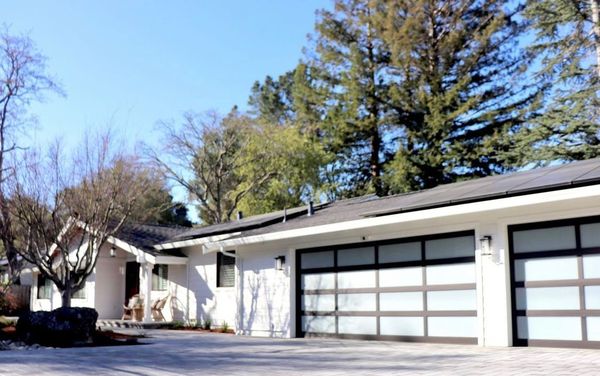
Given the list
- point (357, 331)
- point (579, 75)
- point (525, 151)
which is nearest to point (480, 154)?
point (525, 151)

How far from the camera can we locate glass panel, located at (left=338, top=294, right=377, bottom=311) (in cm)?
1280

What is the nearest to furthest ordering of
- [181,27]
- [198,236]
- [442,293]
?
[442,293]
[181,27]
[198,236]

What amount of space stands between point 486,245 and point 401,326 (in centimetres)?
252

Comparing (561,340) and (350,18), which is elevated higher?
(350,18)

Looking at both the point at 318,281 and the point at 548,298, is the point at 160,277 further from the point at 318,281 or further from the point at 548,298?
the point at 548,298

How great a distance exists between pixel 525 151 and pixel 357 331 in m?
11.7

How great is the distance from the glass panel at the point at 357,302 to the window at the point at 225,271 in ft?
15.3

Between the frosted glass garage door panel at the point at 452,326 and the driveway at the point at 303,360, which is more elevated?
the frosted glass garage door panel at the point at 452,326

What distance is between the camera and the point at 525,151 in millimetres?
21781

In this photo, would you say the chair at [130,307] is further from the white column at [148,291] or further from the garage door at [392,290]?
the garage door at [392,290]

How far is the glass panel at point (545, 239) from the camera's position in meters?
9.98

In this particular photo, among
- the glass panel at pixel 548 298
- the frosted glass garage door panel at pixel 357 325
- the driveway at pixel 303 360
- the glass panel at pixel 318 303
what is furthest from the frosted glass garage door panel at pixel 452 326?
the glass panel at pixel 318 303

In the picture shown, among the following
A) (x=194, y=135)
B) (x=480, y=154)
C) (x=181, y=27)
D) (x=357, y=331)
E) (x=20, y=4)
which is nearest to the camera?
(x=357, y=331)

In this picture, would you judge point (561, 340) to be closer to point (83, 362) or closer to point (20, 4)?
point (83, 362)
